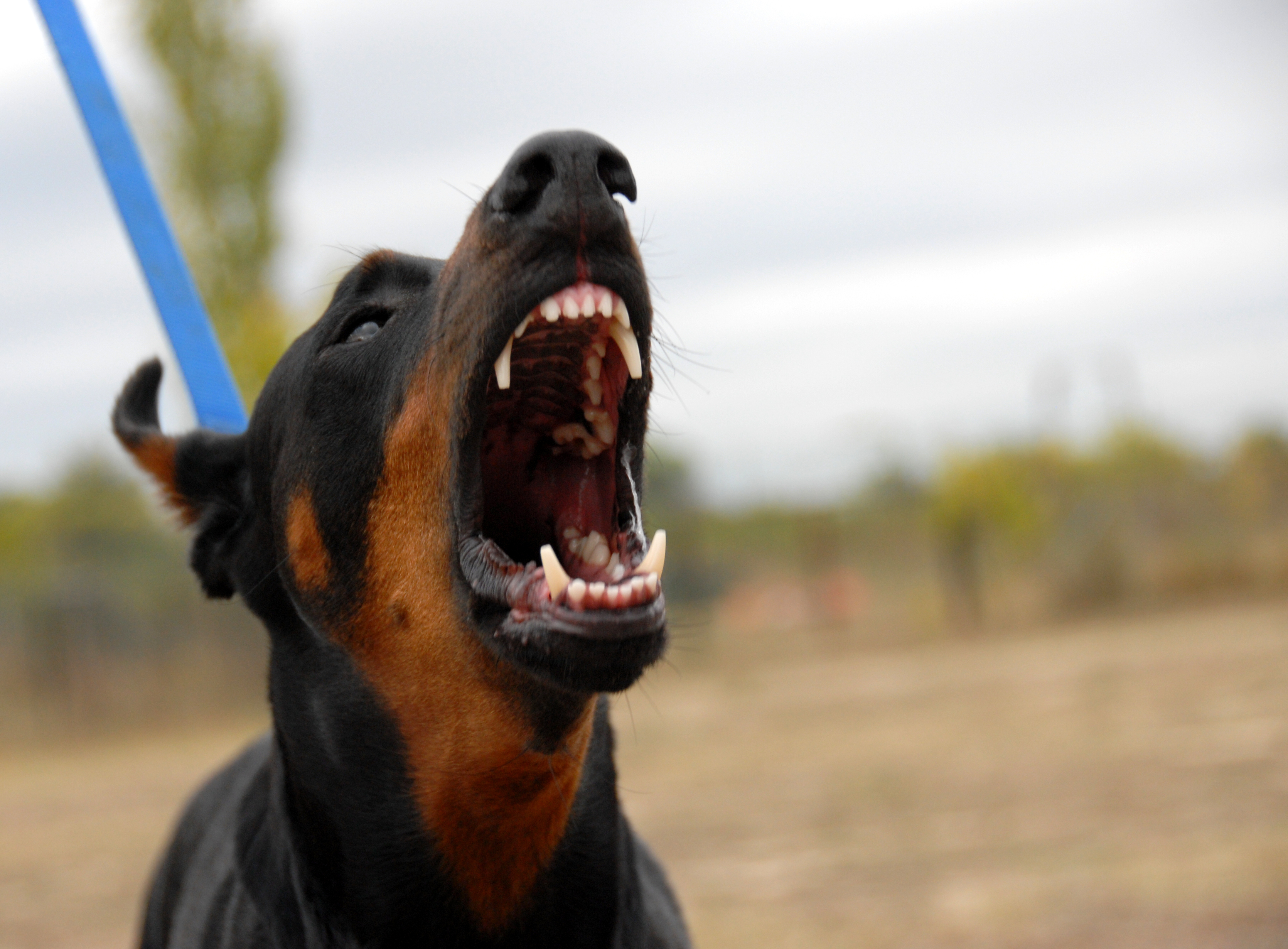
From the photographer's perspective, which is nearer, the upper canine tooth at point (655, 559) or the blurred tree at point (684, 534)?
the upper canine tooth at point (655, 559)

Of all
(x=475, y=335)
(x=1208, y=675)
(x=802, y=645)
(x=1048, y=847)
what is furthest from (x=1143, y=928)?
(x=802, y=645)

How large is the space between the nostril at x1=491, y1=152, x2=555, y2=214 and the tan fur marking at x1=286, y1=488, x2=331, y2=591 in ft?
2.46

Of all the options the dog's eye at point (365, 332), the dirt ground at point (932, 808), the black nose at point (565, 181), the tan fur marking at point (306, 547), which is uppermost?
the black nose at point (565, 181)

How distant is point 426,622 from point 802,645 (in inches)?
725

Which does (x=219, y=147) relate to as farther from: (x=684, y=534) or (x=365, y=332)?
(x=365, y=332)

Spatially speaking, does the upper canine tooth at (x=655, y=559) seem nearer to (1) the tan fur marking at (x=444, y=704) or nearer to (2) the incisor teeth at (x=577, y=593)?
(2) the incisor teeth at (x=577, y=593)

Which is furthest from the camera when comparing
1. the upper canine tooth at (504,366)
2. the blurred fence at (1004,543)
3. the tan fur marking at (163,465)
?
the blurred fence at (1004,543)

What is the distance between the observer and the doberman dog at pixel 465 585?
6.46ft

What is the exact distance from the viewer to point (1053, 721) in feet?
33.6

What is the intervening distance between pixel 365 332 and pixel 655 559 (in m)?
0.88

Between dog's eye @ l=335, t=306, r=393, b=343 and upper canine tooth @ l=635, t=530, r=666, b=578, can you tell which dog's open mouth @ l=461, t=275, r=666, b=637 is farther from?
dog's eye @ l=335, t=306, r=393, b=343

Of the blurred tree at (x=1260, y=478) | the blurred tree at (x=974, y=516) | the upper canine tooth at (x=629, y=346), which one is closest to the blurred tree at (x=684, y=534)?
the blurred tree at (x=974, y=516)

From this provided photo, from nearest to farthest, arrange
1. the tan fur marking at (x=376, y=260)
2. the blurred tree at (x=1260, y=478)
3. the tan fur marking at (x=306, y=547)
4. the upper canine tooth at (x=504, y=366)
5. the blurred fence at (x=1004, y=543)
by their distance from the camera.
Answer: the upper canine tooth at (x=504, y=366)
the tan fur marking at (x=306, y=547)
the tan fur marking at (x=376, y=260)
the blurred fence at (x=1004, y=543)
the blurred tree at (x=1260, y=478)

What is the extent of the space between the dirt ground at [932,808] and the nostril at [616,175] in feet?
4.02
